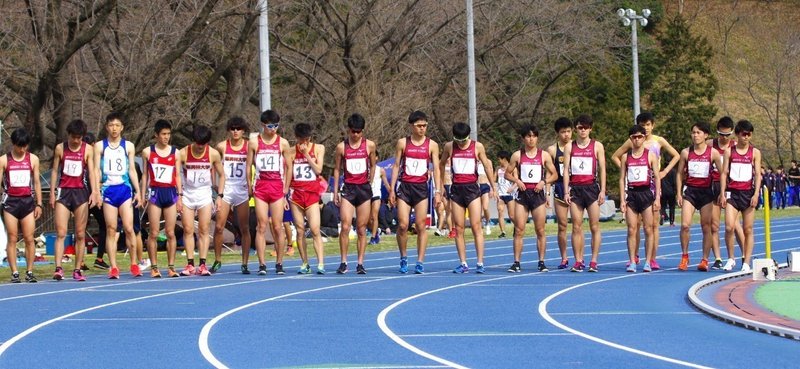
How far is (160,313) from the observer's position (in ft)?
42.7

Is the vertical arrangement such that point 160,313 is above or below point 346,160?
below

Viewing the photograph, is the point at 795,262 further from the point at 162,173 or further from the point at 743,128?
the point at 162,173

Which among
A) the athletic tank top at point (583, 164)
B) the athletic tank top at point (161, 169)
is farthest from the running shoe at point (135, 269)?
the athletic tank top at point (583, 164)

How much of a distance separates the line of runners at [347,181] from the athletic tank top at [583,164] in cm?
1

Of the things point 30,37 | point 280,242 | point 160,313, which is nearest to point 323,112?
point 30,37

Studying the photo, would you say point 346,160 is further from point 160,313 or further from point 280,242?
point 160,313

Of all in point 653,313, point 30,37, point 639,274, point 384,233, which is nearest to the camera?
point 653,313

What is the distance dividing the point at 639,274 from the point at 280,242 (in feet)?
14.1

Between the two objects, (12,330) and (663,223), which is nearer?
(12,330)

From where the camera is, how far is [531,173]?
1786 centimetres

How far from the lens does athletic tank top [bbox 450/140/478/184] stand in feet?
57.5

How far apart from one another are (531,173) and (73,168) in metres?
5.41

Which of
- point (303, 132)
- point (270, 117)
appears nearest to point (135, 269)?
point (270, 117)

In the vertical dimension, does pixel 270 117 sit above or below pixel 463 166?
above
